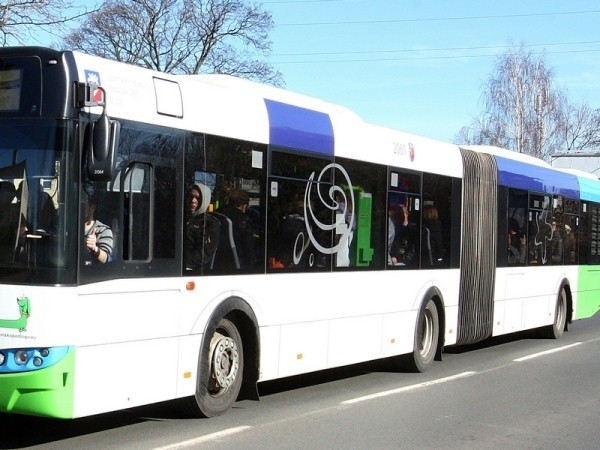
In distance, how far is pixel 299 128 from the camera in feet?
34.8

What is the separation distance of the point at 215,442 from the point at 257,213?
2421mm

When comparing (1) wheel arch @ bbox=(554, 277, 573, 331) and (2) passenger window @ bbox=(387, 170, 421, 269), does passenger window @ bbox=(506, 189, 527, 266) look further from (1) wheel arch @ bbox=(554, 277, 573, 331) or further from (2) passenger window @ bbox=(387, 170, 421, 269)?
(2) passenger window @ bbox=(387, 170, 421, 269)

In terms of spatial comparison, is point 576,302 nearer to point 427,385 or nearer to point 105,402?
point 427,385

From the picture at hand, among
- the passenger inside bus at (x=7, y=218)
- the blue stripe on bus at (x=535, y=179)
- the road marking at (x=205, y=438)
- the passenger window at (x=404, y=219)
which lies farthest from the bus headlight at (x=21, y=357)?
the blue stripe on bus at (x=535, y=179)

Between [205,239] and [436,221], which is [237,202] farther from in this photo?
[436,221]

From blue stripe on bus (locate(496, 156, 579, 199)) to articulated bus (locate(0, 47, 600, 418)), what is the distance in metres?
1.49

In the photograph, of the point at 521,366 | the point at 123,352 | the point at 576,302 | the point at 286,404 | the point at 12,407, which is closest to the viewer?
the point at 12,407

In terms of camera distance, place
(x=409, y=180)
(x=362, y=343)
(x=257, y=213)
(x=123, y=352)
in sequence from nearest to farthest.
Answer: (x=123, y=352) < (x=257, y=213) < (x=362, y=343) < (x=409, y=180)

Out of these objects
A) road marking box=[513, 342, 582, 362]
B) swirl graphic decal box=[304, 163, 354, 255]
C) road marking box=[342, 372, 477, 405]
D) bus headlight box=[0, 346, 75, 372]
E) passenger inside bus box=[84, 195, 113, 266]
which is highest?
swirl graphic decal box=[304, 163, 354, 255]

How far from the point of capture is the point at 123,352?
793 cm

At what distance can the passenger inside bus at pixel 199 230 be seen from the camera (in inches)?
345

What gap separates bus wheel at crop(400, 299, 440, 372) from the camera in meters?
13.4

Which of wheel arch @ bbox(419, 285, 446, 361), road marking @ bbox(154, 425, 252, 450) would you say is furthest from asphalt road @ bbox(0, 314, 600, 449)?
wheel arch @ bbox(419, 285, 446, 361)

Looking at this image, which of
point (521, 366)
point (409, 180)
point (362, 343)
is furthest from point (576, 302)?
point (362, 343)
